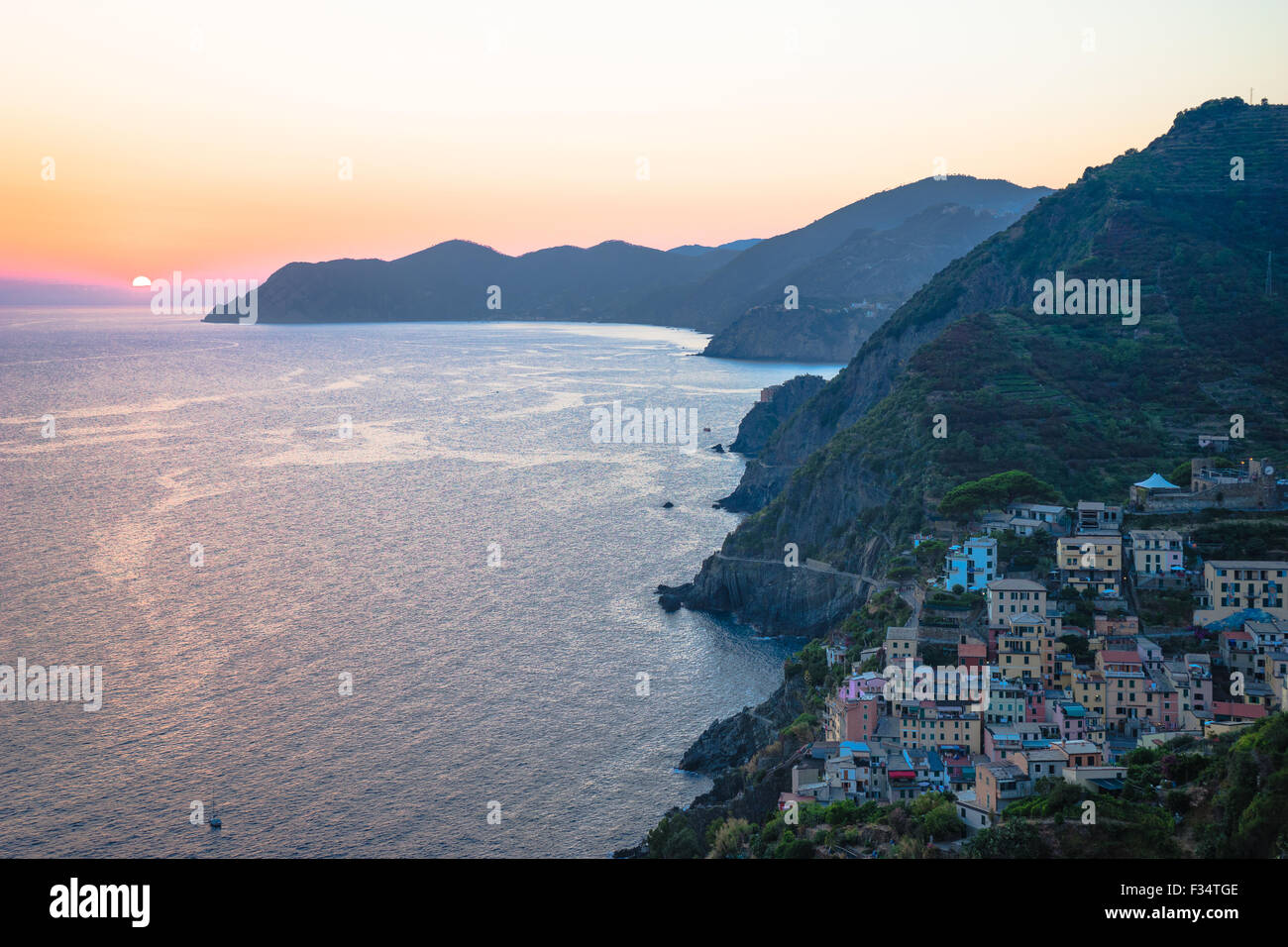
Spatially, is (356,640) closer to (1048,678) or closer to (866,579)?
(866,579)

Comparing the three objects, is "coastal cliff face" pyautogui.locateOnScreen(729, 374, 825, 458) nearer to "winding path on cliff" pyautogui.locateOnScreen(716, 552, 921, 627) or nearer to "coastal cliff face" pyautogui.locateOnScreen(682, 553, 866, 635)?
"winding path on cliff" pyautogui.locateOnScreen(716, 552, 921, 627)

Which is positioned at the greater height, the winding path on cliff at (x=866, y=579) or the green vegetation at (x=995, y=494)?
the green vegetation at (x=995, y=494)

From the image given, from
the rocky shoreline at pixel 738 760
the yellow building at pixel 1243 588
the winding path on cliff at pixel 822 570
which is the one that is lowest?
the rocky shoreline at pixel 738 760

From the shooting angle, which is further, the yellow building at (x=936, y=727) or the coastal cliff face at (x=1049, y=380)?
the coastal cliff face at (x=1049, y=380)

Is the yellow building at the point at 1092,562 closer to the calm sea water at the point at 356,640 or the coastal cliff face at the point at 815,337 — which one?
the calm sea water at the point at 356,640

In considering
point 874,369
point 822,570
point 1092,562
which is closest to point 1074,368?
point 874,369

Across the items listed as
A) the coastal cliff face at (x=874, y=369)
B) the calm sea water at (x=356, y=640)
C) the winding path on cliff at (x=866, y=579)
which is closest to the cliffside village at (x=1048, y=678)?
the winding path on cliff at (x=866, y=579)

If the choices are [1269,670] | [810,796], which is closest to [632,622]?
[810,796]
